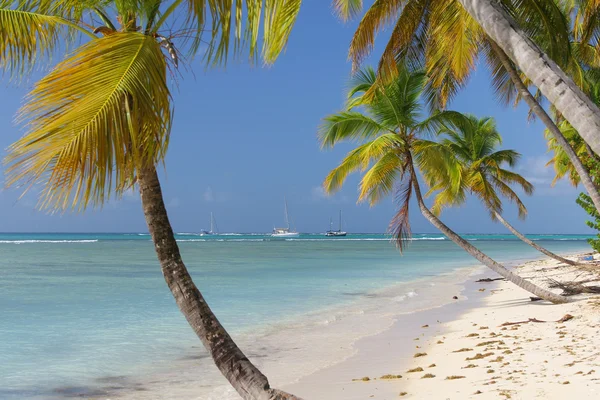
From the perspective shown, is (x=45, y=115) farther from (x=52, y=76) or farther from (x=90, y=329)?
(x=90, y=329)

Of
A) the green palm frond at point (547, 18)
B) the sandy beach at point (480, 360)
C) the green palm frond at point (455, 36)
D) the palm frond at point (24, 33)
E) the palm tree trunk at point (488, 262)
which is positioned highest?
the green palm frond at point (455, 36)

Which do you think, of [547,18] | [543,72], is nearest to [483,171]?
[547,18]

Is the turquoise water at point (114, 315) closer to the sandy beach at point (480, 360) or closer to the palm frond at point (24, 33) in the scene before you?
the sandy beach at point (480, 360)

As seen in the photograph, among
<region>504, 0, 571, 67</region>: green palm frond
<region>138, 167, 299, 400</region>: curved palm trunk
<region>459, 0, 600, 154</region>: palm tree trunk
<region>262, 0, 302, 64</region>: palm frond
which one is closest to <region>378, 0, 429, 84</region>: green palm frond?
<region>504, 0, 571, 67</region>: green palm frond

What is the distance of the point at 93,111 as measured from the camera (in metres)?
2.56

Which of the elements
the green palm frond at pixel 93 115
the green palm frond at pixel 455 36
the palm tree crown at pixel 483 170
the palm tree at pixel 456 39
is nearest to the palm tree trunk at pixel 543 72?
the green palm frond at pixel 93 115

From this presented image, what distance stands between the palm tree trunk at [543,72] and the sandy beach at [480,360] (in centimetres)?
260

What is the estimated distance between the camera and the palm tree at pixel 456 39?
7.18 metres

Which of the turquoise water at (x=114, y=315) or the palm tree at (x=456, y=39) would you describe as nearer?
the palm tree at (x=456, y=39)

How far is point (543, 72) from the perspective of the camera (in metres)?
3.36

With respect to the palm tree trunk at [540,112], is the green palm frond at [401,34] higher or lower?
higher

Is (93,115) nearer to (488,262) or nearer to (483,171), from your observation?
(488,262)

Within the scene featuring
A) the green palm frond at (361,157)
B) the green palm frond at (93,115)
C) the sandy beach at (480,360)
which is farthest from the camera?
the green palm frond at (361,157)

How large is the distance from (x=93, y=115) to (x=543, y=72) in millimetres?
2693
